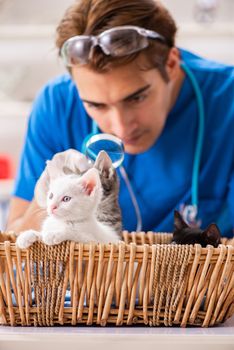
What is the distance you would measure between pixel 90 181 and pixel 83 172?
0.04 metres

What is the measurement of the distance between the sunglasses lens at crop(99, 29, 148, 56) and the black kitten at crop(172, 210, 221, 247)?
30 cm

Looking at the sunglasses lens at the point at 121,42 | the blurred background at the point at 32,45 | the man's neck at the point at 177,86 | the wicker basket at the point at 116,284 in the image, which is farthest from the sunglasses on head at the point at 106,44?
the blurred background at the point at 32,45

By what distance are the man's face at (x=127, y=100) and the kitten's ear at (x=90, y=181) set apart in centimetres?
38

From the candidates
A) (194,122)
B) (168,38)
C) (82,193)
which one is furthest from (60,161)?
(194,122)

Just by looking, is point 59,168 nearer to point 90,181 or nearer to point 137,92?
point 90,181

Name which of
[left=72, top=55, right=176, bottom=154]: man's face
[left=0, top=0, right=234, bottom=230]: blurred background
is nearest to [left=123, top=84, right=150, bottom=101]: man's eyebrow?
[left=72, top=55, right=176, bottom=154]: man's face

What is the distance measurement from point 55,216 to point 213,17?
1.38 meters

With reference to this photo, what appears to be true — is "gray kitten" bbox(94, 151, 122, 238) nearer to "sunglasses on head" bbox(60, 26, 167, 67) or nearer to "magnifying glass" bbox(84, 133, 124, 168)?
"magnifying glass" bbox(84, 133, 124, 168)

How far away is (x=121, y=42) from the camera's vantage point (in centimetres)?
91

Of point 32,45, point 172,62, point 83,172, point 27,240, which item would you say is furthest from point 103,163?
point 32,45

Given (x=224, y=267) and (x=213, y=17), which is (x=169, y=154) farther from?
(x=213, y=17)

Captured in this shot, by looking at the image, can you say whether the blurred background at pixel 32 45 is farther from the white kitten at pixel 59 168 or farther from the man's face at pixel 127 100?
the white kitten at pixel 59 168

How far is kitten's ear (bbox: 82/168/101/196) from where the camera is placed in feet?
2.00

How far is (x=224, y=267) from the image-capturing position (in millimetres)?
614
